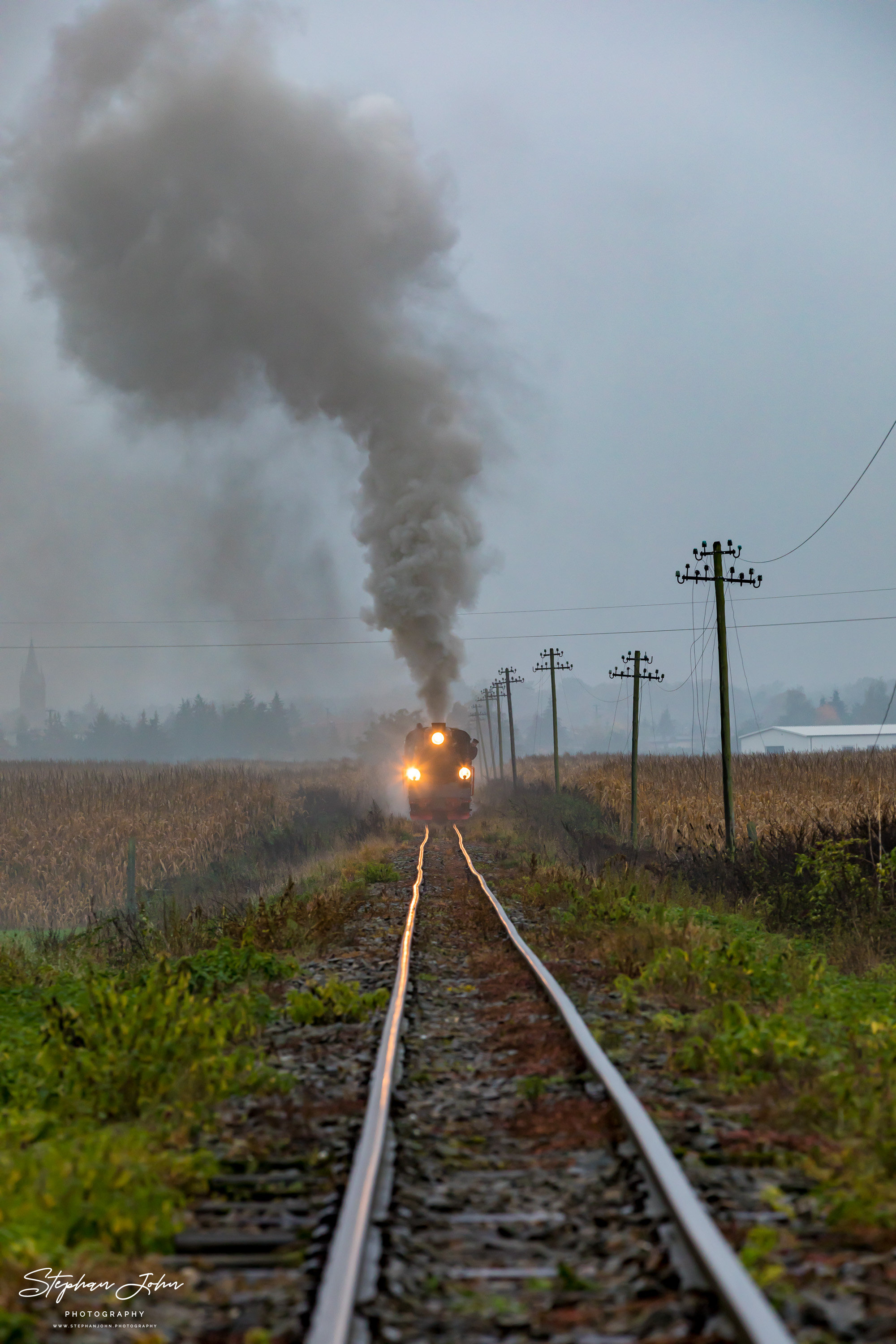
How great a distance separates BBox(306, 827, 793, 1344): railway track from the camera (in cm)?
306

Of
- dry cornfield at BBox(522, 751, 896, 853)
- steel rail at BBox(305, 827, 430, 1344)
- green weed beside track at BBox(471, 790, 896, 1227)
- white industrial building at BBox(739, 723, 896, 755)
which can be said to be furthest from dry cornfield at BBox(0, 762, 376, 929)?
white industrial building at BBox(739, 723, 896, 755)

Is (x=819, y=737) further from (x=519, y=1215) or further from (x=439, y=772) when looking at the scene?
(x=519, y=1215)

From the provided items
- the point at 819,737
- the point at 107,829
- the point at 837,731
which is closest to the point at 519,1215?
the point at 107,829

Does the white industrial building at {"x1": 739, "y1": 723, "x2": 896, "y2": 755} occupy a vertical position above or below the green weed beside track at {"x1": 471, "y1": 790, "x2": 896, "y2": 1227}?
above

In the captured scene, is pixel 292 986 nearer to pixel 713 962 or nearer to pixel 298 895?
pixel 713 962

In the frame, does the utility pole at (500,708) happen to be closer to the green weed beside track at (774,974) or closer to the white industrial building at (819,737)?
the green weed beside track at (774,974)

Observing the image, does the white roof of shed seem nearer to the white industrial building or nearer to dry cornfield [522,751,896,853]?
the white industrial building

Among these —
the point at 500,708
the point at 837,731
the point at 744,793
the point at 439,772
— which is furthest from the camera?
the point at 837,731

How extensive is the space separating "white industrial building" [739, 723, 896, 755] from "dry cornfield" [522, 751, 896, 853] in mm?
94647

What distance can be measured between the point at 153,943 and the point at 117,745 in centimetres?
19212

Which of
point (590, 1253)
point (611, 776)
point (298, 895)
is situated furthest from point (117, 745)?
point (590, 1253)

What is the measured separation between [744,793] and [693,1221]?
84.6 ft

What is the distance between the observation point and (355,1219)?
3615mm

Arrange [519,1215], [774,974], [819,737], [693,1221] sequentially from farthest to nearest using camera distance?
[819,737] → [774,974] → [519,1215] → [693,1221]
